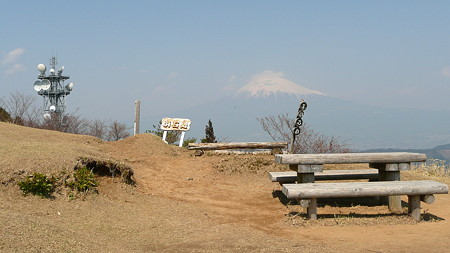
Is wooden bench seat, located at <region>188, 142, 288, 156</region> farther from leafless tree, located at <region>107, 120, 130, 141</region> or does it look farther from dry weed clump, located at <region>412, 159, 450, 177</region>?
leafless tree, located at <region>107, 120, 130, 141</region>

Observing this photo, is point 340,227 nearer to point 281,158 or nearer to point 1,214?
point 281,158

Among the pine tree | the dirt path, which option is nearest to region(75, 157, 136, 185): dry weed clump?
the dirt path

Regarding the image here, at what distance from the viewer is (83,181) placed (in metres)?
8.16

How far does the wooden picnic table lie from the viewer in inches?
311

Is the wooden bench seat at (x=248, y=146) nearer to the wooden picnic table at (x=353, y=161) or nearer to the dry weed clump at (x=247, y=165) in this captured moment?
the dry weed clump at (x=247, y=165)

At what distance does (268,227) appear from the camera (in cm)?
737

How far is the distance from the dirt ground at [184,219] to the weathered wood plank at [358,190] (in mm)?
517

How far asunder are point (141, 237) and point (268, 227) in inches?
83.2

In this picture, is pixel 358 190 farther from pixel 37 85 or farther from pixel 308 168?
pixel 37 85

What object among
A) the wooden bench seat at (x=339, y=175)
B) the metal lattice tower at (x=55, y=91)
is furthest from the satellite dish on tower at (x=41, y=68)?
the wooden bench seat at (x=339, y=175)

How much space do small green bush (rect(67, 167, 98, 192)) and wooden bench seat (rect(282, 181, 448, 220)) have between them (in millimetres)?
3553

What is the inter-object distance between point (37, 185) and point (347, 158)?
17.8ft

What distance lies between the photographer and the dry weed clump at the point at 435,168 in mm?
15164

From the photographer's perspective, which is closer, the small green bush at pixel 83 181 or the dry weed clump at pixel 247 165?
the small green bush at pixel 83 181
